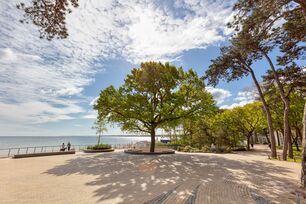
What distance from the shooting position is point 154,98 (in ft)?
81.4

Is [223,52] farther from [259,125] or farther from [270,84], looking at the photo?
[259,125]

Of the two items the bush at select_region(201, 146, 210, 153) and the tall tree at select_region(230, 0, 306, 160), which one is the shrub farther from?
the tall tree at select_region(230, 0, 306, 160)

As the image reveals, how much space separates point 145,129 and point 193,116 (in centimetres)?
712

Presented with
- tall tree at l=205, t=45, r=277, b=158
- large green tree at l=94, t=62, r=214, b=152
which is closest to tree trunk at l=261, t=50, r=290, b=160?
tall tree at l=205, t=45, r=277, b=158

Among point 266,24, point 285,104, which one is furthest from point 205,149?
point 266,24

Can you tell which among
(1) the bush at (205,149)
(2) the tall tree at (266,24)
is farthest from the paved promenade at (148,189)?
(1) the bush at (205,149)

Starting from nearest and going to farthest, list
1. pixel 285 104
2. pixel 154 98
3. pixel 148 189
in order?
pixel 148 189 < pixel 285 104 < pixel 154 98

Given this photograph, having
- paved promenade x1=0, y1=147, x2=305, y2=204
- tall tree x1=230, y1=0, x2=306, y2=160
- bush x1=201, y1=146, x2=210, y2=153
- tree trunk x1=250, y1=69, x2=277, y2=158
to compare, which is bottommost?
paved promenade x1=0, y1=147, x2=305, y2=204

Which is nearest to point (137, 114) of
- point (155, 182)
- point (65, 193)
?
point (155, 182)

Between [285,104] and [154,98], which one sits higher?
[154,98]

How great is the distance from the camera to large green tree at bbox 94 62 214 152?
22547 millimetres

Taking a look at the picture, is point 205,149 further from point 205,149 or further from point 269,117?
point 269,117

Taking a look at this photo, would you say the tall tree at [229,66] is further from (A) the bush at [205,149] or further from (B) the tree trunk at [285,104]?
(A) the bush at [205,149]

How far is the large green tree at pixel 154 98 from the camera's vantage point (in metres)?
22.5
